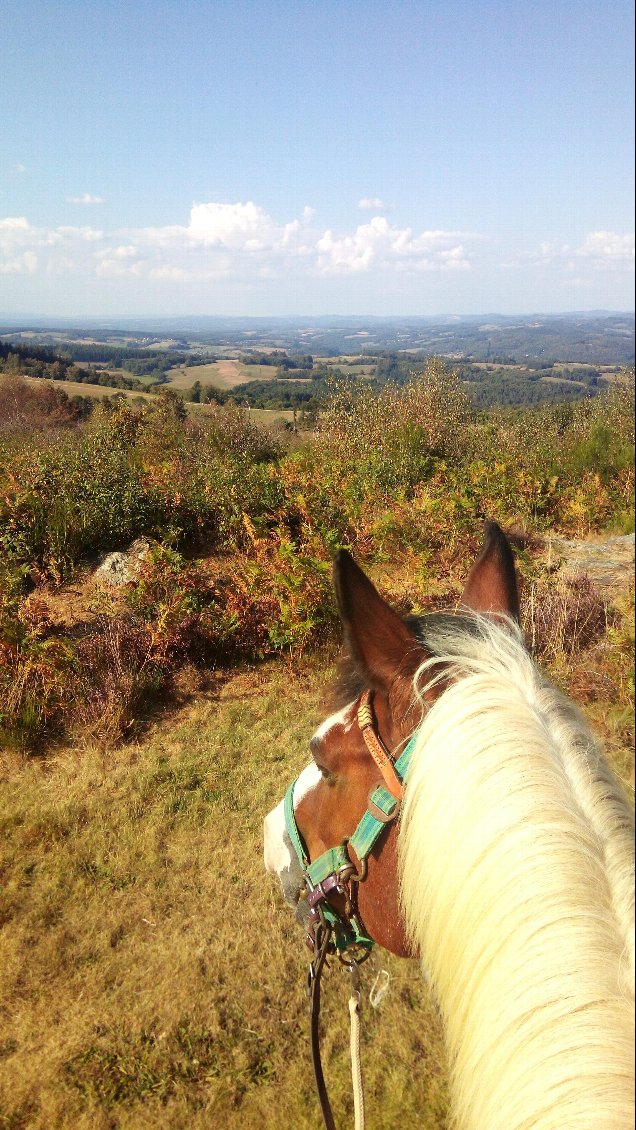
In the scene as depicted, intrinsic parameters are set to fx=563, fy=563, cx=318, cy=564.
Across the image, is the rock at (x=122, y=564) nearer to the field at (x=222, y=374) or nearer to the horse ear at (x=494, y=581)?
the horse ear at (x=494, y=581)

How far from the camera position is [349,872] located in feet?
4.09

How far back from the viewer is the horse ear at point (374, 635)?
1.05 m

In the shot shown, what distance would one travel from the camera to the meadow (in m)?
2.42

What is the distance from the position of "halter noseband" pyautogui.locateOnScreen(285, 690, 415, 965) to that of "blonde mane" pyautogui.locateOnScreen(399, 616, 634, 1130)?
79 mm

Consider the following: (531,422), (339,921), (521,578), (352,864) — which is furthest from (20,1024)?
(531,422)

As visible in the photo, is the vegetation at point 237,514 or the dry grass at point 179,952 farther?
the vegetation at point 237,514

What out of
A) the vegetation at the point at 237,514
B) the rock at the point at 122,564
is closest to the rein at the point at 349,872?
the vegetation at the point at 237,514

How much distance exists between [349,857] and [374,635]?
531 millimetres

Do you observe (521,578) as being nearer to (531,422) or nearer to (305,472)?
(305,472)

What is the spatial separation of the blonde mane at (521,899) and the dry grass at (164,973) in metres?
Result: 1.92

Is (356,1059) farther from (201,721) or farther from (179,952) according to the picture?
(201,721)

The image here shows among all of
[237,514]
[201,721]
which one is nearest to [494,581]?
[201,721]

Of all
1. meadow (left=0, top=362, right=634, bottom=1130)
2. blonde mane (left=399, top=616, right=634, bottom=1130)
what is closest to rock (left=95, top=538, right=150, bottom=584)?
meadow (left=0, top=362, right=634, bottom=1130)

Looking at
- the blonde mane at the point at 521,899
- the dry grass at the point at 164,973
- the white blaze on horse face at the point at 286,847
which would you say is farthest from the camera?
the dry grass at the point at 164,973
